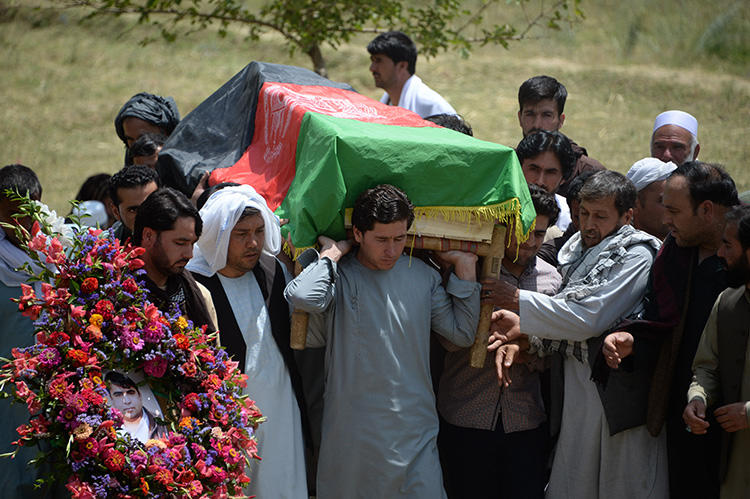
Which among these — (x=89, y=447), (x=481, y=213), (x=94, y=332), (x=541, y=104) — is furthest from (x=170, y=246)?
(x=541, y=104)

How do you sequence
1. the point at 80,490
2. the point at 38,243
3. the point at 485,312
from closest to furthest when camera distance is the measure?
1. the point at 80,490
2. the point at 38,243
3. the point at 485,312

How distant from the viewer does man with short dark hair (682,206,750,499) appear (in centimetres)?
324

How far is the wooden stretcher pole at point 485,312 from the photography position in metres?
3.76

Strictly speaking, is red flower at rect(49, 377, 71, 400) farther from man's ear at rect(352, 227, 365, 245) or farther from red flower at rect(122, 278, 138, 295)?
man's ear at rect(352, 227, 365, 245)

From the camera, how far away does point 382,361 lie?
3.66 meters

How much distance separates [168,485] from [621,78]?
44.5ft

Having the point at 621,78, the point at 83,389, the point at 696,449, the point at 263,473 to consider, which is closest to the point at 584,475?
the point at 696,449

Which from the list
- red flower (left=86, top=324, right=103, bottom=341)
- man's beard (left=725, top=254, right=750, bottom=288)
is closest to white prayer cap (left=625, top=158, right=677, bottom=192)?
man's beard (left=725, top=254, right=750, bottom=288)

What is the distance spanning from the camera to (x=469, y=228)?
3.70 metres

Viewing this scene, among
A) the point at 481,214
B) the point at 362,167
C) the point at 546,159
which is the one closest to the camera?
the point at 362,167

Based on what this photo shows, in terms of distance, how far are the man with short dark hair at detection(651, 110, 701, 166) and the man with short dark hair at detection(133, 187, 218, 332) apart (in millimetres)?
3294

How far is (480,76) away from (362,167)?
12.8 metres

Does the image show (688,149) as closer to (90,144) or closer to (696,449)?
(696,449)

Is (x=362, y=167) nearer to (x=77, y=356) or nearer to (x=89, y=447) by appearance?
(x=77, y=356)
